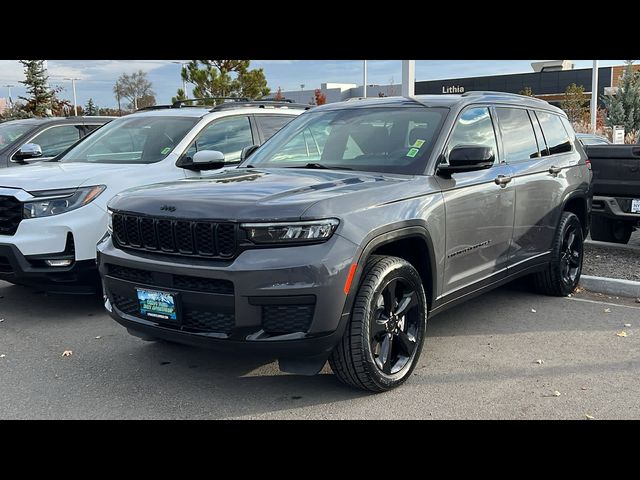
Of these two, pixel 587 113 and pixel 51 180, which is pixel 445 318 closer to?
pixel 51 180

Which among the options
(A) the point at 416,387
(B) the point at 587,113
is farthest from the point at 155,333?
(B) the point at 587,113

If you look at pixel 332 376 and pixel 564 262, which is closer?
pixel 332 376

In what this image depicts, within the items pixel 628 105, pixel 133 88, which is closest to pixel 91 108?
pixel 133 88

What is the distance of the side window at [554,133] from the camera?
20.2 ft

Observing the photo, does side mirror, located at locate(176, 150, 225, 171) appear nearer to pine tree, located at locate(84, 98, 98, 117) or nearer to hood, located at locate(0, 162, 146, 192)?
hood, located at locate(0, 162, 146, 192)

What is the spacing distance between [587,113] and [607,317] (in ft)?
110

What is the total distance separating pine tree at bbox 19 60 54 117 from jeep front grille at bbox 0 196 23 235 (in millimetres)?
28899

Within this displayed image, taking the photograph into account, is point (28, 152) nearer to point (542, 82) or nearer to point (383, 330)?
point (383, 330)

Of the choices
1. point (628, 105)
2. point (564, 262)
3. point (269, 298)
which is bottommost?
point (564, 262)

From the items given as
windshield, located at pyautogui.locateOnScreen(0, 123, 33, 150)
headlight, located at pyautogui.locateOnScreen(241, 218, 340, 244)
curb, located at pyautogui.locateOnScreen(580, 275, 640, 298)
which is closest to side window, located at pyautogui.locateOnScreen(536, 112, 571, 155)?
curb, located at pyautogui.locateOnScreen(580, 275, 640, 298)

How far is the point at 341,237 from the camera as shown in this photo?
11.7 feet

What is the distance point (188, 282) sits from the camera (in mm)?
3646

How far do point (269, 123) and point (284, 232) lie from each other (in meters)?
4.37

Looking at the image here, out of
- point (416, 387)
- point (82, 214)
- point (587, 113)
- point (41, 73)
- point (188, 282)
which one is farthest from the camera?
point (587, 113)
